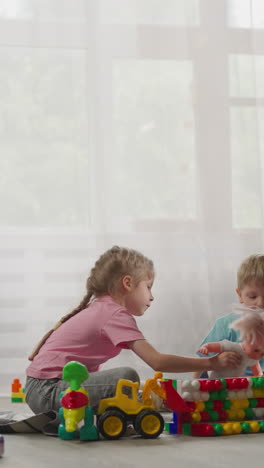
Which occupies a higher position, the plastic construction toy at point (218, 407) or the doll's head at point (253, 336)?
the doll's head at point (253, 336)

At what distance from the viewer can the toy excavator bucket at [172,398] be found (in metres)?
1.53

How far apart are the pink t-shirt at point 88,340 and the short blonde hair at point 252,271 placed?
1.54ft

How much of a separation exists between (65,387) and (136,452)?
0.29 meters

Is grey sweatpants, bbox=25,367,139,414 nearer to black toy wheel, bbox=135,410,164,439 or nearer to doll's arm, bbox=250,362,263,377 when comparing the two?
black toy wheel, bbox=135,410,164,439

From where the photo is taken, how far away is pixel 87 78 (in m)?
2.57

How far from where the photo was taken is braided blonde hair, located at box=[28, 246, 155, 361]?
1.82m

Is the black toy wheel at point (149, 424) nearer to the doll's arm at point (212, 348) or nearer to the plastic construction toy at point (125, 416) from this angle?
the plastic construction toy at point (125, 416)

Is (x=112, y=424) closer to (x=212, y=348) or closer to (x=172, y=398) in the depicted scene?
(x=172, y=398)

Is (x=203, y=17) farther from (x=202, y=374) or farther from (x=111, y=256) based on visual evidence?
(x=202, y=374)

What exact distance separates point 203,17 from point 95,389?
1539 millimetres

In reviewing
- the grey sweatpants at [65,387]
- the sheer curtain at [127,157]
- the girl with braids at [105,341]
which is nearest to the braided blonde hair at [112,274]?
the girl with braids at [105,341]

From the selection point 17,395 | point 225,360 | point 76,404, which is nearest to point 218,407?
point 225,360

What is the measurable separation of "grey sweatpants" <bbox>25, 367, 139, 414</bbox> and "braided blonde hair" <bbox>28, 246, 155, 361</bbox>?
122 millimetres

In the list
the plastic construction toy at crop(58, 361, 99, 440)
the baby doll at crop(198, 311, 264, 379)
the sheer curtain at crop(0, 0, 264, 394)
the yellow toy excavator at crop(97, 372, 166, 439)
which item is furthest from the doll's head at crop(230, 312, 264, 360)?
the sheer curtain at crop(0, 0, 264, 394)
